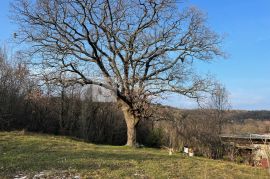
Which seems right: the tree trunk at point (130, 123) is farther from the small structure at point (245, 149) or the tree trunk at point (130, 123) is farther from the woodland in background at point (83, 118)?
the small structure at point (245, 149)

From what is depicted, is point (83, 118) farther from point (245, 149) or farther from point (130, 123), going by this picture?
point (245, 149)

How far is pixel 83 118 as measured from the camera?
83.5 feet

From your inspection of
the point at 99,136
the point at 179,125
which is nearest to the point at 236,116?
the point at 179,125

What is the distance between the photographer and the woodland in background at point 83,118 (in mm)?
22547

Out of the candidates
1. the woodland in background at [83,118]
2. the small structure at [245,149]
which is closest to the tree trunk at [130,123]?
the woodland in background at [83,118]

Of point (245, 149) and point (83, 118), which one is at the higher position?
point (83, 118)

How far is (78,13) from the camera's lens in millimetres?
20344

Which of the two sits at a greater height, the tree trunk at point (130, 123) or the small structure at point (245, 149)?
the tree trunk at point (130, 123)

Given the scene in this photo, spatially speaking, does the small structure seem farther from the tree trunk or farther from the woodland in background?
the tree trunk

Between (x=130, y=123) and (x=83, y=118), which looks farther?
(x=83, y=118)

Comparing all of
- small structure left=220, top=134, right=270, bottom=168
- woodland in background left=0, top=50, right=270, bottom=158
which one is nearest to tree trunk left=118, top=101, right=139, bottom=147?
woodland in background left=0, top=50, right=270, bottom=158

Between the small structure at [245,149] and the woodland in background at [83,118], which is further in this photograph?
the small structure at [245,149]

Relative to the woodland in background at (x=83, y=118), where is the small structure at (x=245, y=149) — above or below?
below

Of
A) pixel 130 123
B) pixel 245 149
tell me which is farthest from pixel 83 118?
pixel 245 149
